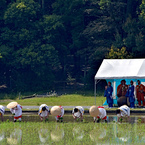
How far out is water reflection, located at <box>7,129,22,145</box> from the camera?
17408 mm

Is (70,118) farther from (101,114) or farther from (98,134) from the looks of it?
(98,134)

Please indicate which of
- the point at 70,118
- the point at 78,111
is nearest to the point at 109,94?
the point at 70,118

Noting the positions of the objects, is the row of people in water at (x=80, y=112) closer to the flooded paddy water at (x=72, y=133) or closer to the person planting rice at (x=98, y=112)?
the person planting rice at (x=98, y=112)

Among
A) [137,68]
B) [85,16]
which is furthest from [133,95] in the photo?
[85,16]

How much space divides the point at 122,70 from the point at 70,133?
11679 millimetres

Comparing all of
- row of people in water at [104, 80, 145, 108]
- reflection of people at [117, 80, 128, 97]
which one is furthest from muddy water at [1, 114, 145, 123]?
reflection of people at [117, 80, 128, 97]

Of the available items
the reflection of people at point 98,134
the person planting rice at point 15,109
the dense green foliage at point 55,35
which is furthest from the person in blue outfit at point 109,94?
the dense green foliage at point 55,35

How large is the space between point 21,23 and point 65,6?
16.0ft

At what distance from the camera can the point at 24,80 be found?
2078 inches

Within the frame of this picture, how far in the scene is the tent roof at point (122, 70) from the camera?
30.0 metres

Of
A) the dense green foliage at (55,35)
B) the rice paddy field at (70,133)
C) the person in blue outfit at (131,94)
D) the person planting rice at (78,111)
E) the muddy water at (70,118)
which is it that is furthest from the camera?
the dense green foliage at (55,35)

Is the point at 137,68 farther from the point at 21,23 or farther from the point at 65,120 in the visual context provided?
the point at 21,23

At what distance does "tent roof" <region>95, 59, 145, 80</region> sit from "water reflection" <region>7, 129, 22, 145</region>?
10.7 meters

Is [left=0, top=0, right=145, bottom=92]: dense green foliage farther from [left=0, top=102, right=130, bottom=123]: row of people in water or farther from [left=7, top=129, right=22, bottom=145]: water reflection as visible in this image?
[left=7, top=129, right=22, bottom=145]: water reflection
